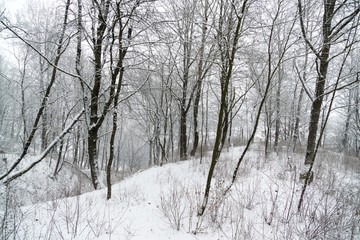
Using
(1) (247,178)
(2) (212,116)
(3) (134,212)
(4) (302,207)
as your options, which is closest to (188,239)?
(3) (134,212)

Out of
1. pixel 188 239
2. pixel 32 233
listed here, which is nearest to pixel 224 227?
pixel 188 239

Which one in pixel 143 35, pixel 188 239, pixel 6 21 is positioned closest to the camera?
pixel 188 239

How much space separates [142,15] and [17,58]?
10.4 meters

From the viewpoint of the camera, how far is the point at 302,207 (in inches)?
119

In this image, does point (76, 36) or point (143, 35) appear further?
point (76, 36)

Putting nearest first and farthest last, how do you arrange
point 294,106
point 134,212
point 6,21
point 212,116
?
1. point 134,212
2. point 6,21
3. point 294,106
4. point 212,116

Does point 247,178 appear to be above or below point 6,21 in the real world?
below

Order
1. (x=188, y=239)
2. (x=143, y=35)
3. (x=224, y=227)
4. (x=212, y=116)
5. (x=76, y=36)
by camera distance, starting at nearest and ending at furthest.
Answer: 1. (x=188, y=239)
2. (x=224, y=227)
3. (x=143, y=35)
4. (x=76, y=36)
5. (x=212, y=116)

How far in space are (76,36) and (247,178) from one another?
6291 millimetres

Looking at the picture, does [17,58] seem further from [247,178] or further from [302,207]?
[302,207]

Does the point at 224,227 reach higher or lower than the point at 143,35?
lower

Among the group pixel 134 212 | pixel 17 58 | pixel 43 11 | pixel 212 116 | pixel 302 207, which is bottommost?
pixel 134 212

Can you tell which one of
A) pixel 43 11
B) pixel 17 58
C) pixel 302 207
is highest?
pixel 43 11

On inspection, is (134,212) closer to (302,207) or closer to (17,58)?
(302,207)
